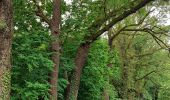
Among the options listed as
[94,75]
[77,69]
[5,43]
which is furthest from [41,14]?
[5,43]

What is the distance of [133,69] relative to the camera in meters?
31.9

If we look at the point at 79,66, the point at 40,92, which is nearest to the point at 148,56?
the point at 79,66

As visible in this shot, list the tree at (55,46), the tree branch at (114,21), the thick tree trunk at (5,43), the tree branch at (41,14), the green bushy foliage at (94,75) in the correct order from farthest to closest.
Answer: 1. the green bushy foliage at (94,75)
2. the tree branch at (41,14)
3. the tree branch at (114,21)
4. the tree at (55,46)
5. the thick tree trunk at (5,43)

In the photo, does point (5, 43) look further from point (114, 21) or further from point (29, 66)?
point (114, 21)

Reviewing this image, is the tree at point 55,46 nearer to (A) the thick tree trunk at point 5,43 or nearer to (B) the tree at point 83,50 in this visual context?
(B) the tree at point 83,50

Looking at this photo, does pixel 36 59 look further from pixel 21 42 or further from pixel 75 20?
pixel 75 20

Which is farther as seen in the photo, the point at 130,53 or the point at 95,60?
the point at 130,53

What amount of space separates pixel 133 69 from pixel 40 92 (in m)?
18.7

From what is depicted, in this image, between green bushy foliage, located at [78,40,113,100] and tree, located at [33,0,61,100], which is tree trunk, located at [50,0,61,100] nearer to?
tree, located at [33,0,61,100]

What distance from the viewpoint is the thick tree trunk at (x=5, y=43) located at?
10.9 m

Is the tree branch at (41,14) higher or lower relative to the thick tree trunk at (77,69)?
higher

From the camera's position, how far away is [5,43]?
11.0 m

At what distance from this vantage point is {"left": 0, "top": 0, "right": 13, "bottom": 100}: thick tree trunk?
10.9 meters

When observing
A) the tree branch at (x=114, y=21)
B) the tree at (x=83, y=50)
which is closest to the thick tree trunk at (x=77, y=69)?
the tree at (x=83, y=50)
